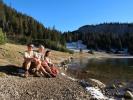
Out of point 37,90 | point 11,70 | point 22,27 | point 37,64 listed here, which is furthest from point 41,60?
point 22,27

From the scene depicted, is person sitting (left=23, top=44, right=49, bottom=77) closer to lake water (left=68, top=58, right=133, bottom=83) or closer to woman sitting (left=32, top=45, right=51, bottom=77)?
woman sitting (left=32, top=45, right=51, bottom=77)

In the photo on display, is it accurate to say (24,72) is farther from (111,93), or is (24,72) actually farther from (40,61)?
(111,93)

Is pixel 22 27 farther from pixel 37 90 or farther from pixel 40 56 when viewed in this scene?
pixel 37 90

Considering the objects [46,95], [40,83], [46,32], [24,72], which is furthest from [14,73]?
[46,32]

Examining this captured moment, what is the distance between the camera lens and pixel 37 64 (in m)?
26.7

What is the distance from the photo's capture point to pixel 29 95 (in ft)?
65.6

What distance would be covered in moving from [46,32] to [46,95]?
16118 cm

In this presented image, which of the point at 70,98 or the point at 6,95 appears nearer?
the point at 6,95

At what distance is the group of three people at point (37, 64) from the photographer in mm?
26422

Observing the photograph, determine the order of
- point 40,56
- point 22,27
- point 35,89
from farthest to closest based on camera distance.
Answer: point 22,27 → point 40,56 → point 35,89


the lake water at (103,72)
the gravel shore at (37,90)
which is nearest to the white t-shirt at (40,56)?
the gravel shore at (37,90)

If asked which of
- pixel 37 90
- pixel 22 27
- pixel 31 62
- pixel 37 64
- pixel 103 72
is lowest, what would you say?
pixel 103 72

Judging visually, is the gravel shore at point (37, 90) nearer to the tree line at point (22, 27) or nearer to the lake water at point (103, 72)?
the lake water at point (103, 72)

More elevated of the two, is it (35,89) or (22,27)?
(22,27)
